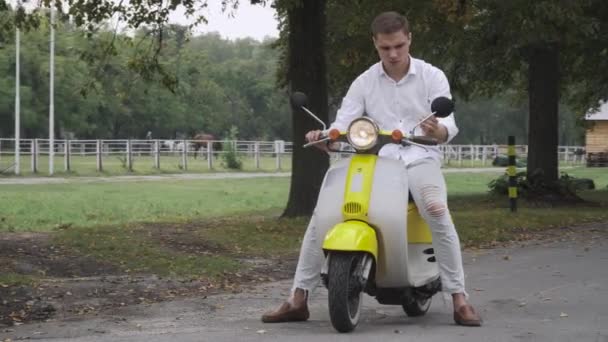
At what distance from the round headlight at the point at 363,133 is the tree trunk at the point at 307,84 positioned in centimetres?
823

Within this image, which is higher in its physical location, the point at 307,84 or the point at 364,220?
the point at 307,84

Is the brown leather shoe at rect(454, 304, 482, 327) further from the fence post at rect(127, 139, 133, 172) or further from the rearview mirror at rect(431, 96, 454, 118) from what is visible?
the fence post at rect(127, 139, 133, 172)

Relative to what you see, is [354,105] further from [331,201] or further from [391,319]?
[391,319]

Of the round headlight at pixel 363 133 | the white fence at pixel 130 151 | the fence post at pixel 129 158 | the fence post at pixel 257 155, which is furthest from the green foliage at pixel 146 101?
the round headlight at pixel 363 133

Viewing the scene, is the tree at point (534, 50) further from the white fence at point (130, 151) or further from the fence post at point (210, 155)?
the fence post at point (210, 155)

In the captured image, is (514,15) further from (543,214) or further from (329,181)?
(329,181)

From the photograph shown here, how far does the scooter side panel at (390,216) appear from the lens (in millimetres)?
6031

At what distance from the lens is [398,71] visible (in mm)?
6406

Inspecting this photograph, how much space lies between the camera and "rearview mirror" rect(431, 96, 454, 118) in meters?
5.98

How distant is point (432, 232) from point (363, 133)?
0.78m

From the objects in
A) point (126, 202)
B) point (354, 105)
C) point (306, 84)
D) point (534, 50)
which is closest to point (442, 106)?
point (354, 105)

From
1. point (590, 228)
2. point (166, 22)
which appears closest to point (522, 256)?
point (590, 228)

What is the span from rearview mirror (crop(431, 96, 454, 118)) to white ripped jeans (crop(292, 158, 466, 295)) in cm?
42

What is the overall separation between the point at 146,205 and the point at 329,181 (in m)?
15.1
